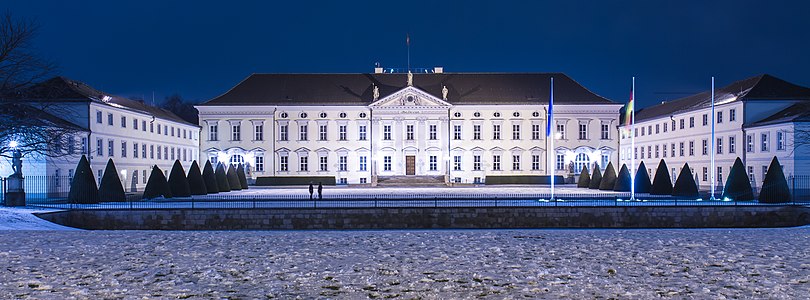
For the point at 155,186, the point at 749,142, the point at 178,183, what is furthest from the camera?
the point at 749,142

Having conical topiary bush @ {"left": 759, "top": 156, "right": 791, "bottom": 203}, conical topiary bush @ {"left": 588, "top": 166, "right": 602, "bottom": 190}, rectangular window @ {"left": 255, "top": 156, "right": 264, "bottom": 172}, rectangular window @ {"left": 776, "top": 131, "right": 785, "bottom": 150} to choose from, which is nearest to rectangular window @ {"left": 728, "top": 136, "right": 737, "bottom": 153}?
rectangular window @ {"left": 776, "top": 131, "right": 785, "bottom": 150}

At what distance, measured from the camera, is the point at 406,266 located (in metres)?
13.1

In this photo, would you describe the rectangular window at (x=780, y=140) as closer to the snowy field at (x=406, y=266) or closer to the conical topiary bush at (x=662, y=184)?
the conical topiary bush at (x=662, y=184)

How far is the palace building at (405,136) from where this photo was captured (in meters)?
63.6

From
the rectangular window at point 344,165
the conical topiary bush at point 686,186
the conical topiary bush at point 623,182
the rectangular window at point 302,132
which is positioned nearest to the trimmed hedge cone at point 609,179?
the conical topiary bush at point 623,182

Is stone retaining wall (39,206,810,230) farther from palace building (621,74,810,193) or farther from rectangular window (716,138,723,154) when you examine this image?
rectangular window (716,138,723,154)

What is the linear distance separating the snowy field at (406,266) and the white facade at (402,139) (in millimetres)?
44743

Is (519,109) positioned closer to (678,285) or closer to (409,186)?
(409,186)

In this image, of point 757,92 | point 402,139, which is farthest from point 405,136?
point 757,92

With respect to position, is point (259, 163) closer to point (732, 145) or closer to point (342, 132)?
point (342, 132)

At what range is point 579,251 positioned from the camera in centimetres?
1526

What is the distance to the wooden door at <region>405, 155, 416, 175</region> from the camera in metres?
63.9

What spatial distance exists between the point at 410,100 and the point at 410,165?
5.49 m

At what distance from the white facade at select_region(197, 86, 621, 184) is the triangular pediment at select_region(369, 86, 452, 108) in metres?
0.50
